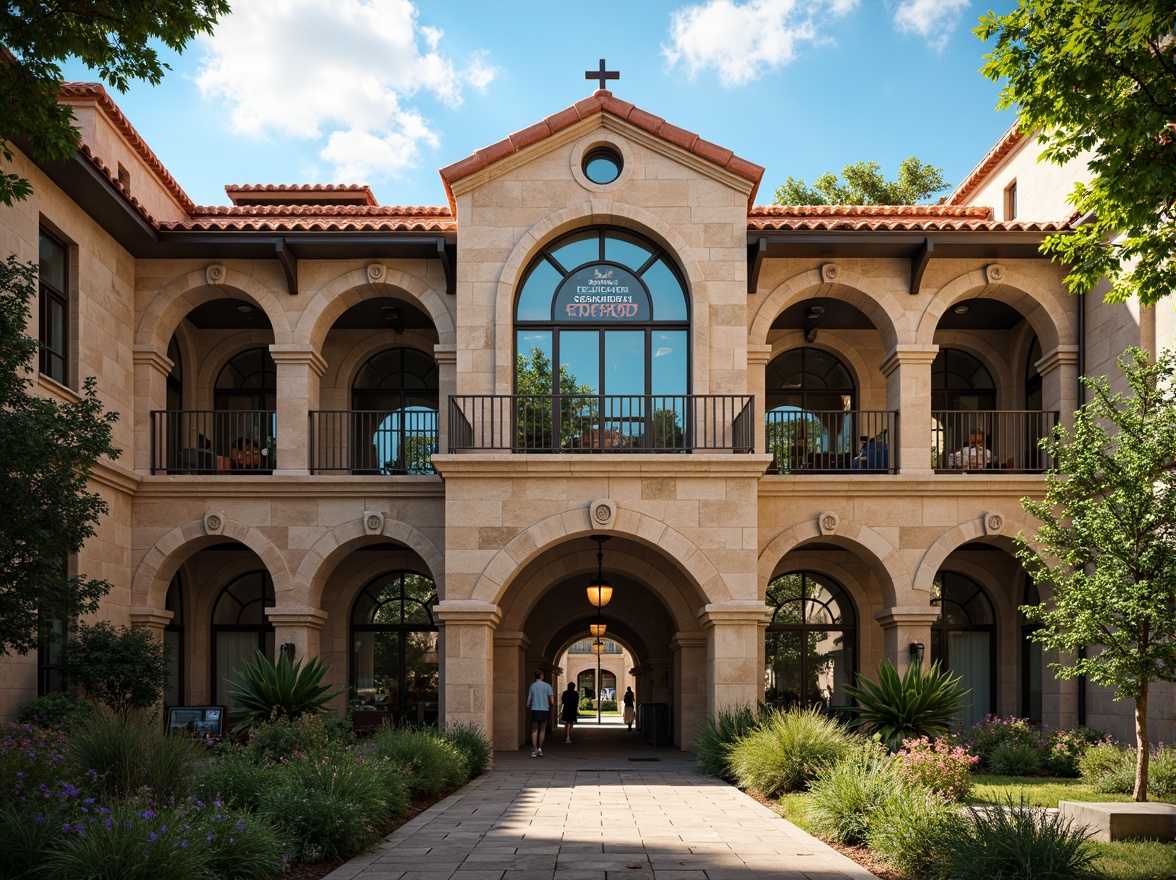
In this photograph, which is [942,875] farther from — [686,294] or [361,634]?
[361,634]

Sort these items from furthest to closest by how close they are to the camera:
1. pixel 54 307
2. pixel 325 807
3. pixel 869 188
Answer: pixel 869 188 < pixel 54 307 < pixel 325 807

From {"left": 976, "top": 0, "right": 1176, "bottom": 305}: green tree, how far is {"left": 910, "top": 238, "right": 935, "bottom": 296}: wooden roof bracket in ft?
30.3

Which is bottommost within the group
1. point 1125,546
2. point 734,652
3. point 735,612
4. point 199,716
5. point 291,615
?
point 199,716

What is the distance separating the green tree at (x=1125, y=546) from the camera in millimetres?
12883

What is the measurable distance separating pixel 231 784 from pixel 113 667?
7294 mm

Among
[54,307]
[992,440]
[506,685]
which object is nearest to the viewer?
[54,307]

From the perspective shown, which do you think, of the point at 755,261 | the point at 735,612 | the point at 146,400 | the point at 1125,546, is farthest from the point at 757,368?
→ the point at 146,400

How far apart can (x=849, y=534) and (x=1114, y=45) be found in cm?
1132

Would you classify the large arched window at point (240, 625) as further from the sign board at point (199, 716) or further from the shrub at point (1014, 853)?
→ the shrub at point (1014, 853)

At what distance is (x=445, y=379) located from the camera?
66.3 ft

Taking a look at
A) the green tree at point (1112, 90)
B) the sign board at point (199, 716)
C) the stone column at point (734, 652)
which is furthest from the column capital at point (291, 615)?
the green tree at point (1112, 90)

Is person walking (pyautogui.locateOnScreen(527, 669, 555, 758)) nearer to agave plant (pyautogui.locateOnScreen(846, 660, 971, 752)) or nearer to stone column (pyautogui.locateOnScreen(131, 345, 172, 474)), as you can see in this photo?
agave plant (pyautogui.locateOnScreen(846, 660, 971, 752))

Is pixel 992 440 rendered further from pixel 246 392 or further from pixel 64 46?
pixel 64 46

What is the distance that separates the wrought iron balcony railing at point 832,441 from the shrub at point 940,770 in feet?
26.3
